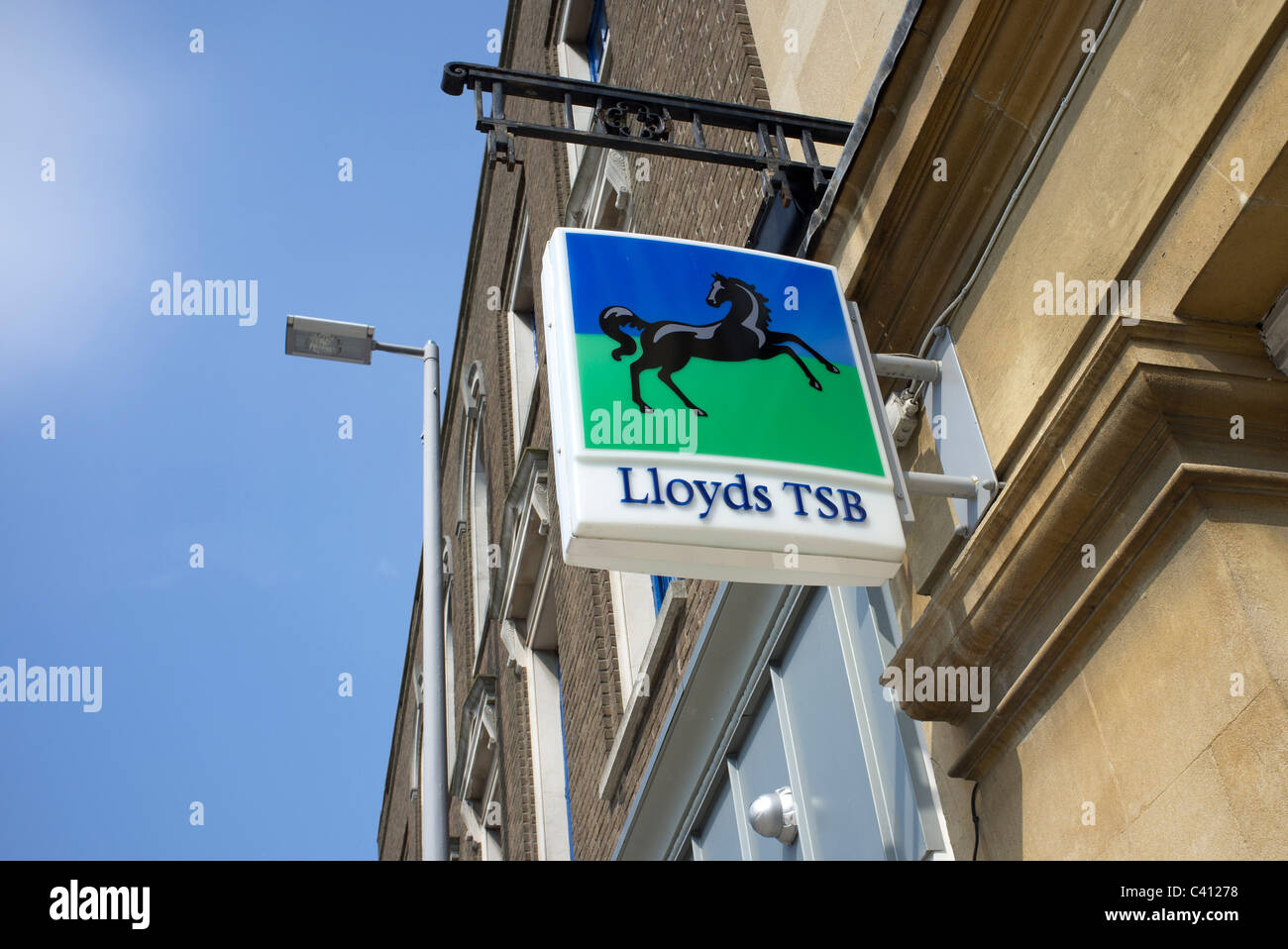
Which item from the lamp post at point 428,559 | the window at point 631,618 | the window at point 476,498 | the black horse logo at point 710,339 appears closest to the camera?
the black horse logo at point 710,339

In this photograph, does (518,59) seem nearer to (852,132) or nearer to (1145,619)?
(852,132)

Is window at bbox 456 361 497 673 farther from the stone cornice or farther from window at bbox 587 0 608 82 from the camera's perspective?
the stone cornice

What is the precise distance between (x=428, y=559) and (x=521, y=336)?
6615 mm

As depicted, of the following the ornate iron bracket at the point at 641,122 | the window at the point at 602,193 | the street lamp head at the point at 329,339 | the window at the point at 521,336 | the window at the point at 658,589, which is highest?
the window at the point at 521,336

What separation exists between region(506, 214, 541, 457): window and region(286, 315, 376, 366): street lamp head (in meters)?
3.92

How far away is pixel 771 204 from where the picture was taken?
5.59 metres

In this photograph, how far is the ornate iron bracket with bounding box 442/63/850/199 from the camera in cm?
523

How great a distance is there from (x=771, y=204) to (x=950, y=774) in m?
2.66

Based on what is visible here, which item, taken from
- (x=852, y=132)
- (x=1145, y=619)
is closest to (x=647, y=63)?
(x=852, y=132)

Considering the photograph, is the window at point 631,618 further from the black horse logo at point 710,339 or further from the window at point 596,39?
the black horse logo at point 710,339

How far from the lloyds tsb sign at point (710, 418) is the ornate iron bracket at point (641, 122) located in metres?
0.83

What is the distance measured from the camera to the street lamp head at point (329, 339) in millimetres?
10570

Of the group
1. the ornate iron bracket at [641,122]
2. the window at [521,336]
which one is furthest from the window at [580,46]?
the ornate iron bracket at [641,122]
